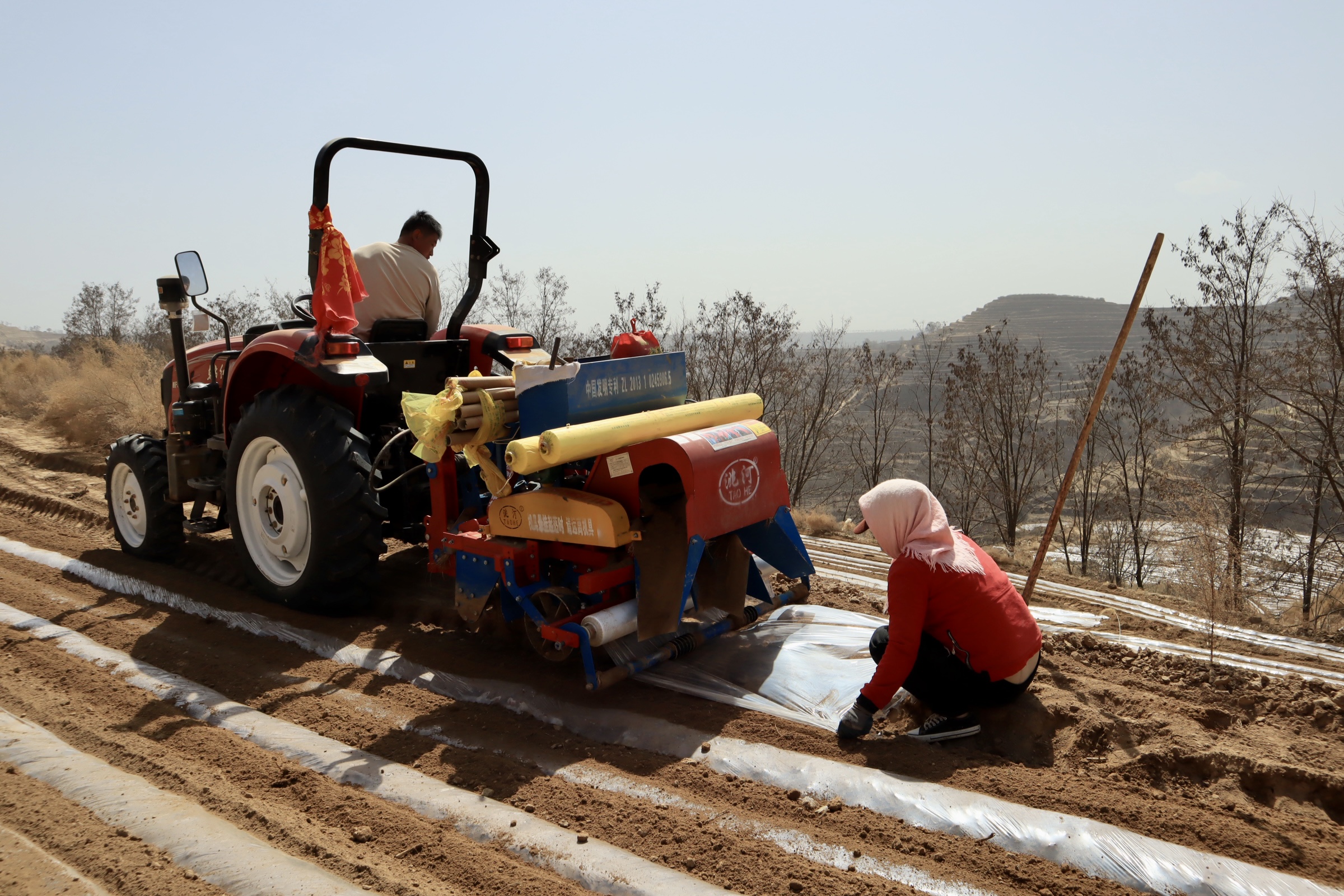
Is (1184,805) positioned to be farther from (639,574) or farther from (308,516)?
(308,516)

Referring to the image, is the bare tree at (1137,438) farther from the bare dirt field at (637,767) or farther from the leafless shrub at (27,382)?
the leafless shrub at (27,382)

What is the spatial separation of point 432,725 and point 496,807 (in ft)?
2.38

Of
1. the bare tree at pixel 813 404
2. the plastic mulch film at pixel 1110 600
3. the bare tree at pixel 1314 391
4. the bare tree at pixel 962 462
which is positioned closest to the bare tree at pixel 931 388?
the bare tree at pixel 962 462

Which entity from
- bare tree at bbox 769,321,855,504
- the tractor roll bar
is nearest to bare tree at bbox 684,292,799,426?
bare tree at bbox 769,321,855,504

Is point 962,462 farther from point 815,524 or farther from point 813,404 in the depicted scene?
point 815,524

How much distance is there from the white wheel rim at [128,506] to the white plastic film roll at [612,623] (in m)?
3.79

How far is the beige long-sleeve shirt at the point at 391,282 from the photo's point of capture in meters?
4.81

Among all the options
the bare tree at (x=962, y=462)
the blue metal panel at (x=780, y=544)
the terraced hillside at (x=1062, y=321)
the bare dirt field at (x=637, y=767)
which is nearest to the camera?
the bare dirt field at (x=637, y=767)

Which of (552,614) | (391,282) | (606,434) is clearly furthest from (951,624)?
(391,282)

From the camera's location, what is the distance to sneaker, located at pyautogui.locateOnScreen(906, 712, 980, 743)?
3059 mm

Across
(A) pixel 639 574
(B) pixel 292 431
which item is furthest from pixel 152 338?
(A) pixel 639 574

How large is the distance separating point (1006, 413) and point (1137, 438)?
7.14ft

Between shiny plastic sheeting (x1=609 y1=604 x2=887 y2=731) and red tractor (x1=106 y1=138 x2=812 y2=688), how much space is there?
4.4 inches

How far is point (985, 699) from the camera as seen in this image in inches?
124
